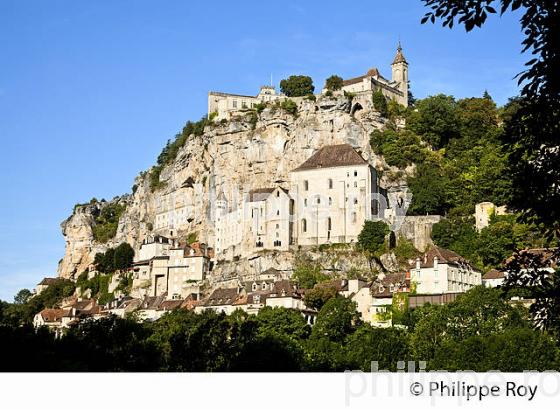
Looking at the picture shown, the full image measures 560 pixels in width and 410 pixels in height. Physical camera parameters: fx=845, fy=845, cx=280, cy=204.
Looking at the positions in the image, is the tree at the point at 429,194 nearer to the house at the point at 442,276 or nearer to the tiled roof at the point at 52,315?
the house at the point at 442,276

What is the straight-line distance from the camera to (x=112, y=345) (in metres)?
38.2

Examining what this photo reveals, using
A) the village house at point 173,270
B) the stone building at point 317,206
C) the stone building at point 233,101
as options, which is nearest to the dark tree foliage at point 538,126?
the stone building at point 317,206

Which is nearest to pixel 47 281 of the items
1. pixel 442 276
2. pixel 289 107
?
pixel 289 107

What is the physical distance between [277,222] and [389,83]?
27783 millimetres

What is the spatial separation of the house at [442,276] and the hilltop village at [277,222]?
0.09 metres

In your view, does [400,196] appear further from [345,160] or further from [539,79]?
[539,79]

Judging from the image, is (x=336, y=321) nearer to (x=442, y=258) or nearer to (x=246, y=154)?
(x=442, y=258)

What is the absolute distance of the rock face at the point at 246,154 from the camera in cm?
8288

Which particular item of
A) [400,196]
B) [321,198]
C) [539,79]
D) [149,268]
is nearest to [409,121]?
[400,196]

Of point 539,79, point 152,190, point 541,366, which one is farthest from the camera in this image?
point 152,190

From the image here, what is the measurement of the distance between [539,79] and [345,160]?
64077mm

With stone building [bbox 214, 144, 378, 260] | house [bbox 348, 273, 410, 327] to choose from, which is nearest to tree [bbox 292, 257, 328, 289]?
stone building [bbox 214, 144, 378, 260]

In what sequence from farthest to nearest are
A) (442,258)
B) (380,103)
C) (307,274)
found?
(380,103) → (307,274) → (442,258)

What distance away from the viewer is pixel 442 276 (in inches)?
2325
